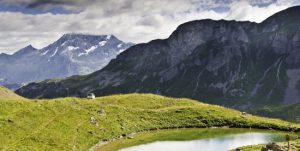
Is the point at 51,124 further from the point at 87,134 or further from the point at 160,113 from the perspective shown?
the point at 160,113

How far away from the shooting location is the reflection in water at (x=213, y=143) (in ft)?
315

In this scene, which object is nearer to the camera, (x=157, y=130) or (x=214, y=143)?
(x=214, y=143)

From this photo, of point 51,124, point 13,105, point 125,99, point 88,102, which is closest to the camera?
point 51,124

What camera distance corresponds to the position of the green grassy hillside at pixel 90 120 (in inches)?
3910

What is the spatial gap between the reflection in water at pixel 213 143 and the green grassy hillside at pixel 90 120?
1351 centimetres

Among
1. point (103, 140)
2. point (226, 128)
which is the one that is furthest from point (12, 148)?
point (226, 128)

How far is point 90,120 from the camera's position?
397 ft

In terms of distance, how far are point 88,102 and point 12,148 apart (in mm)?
50111

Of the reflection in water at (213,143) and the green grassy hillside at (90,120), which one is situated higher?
the green grassy hillside at (90,120)

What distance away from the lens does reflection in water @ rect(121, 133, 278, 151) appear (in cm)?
9588

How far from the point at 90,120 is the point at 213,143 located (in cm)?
3906

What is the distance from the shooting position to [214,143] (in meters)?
101

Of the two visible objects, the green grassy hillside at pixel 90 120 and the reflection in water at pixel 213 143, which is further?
the green grassy hillside at pixel 90 120

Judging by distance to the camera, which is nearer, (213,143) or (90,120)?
(213,143)
